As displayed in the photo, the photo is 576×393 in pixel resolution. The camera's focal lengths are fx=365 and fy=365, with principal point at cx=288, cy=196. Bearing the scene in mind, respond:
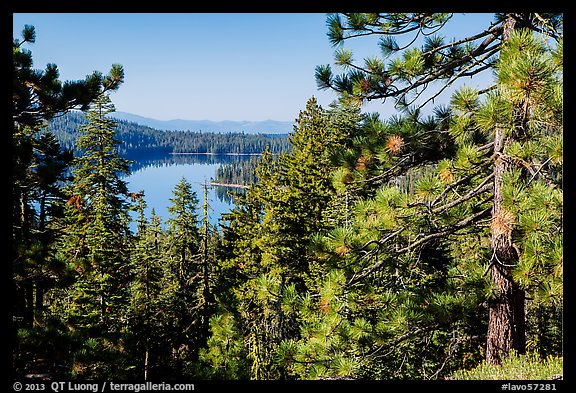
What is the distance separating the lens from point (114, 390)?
2607 millimetres

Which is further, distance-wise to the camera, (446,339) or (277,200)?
(277,200)

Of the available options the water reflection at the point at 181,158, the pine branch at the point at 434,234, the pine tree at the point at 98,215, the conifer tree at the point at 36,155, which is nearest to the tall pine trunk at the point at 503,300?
the pine branch at the point at 434,234

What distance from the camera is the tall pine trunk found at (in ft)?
12.1

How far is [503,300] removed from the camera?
3.78 m

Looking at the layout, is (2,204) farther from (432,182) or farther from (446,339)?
(446,339)

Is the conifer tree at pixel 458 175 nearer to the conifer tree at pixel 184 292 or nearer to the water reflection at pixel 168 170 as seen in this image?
the conifer tree at pixel 184 292

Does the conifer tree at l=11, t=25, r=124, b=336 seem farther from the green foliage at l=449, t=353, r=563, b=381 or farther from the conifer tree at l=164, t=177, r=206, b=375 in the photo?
the conifer tree at l=164, t=177, r=206, b=375

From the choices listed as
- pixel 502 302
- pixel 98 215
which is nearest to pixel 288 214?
pixel 98 215

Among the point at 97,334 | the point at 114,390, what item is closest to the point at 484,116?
the point at 114,390

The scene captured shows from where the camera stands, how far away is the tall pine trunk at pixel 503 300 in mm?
3688

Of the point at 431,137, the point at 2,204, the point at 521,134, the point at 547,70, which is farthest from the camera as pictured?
the point at 431,137

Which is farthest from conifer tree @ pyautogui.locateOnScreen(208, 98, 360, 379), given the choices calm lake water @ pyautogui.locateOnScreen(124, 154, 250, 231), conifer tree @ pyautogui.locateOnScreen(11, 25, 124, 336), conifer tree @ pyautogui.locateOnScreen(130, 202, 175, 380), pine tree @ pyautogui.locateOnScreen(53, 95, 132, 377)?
calm lake water @ pyautogui.locateOnScreen(124, 154, 250, 231)
